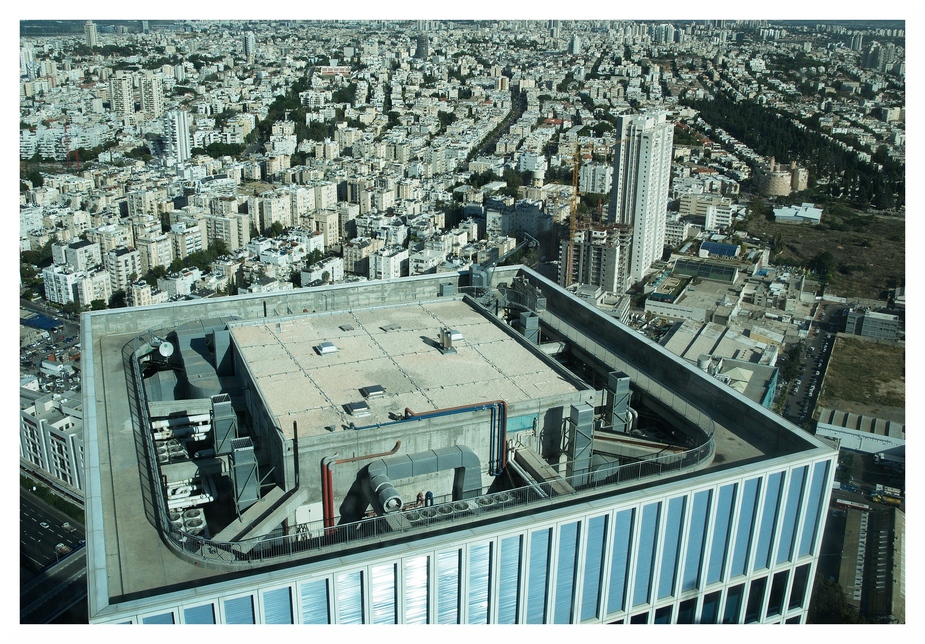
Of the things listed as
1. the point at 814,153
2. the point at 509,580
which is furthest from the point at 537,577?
the point at 814,153

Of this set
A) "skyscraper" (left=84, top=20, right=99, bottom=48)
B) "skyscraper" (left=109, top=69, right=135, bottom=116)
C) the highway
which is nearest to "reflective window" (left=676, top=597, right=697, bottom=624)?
the highway

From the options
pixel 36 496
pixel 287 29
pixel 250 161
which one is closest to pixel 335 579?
pixel 36 496

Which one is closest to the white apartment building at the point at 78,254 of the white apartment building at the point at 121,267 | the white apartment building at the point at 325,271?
the white apartment building at the point at 121,267

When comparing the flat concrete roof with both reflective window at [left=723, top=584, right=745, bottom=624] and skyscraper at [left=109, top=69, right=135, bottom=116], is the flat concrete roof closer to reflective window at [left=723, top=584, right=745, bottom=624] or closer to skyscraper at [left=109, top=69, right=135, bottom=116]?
reflective window at [left=723, top=584, right=745, bottom=624]

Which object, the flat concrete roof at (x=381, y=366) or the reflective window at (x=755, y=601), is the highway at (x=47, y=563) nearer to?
the flat concrete roof at (x=381, y=366)

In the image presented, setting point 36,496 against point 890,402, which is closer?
point 36,496

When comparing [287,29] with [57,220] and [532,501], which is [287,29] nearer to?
[57,220]
